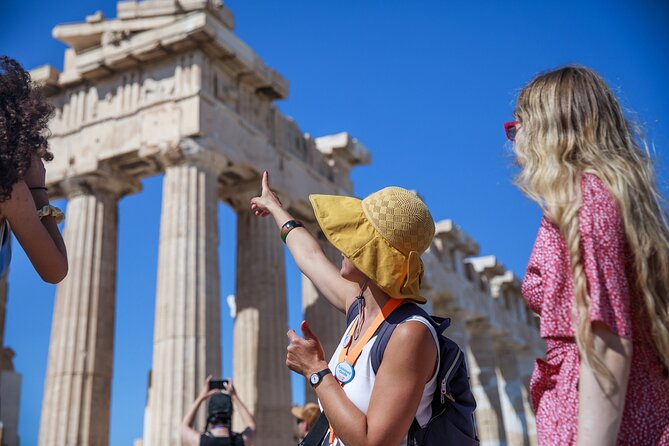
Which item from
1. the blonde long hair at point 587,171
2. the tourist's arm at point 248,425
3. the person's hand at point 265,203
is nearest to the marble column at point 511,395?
the tourist's arm at point 248,425

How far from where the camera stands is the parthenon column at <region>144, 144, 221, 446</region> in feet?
49.6

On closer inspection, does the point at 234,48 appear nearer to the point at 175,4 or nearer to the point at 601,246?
the point at 175,4

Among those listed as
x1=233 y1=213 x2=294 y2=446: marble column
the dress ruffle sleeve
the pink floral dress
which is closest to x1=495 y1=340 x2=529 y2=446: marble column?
x1=233 y1=213 x2=294 y2=446: marble column

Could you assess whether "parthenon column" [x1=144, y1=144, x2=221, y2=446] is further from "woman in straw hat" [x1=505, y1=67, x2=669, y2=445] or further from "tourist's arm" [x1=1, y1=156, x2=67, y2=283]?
"woman in straw hat" [x1=505, y1=67, x2=669, y2=445]

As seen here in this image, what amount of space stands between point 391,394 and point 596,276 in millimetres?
998

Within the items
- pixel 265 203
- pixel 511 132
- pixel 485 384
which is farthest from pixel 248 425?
pixel 485 384

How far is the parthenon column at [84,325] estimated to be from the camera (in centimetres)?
1642

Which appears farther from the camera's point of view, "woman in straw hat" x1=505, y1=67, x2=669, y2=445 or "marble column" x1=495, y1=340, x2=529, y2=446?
"marble column" x1=495, y1=340, x2=529, y2=446

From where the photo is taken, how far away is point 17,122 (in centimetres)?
386

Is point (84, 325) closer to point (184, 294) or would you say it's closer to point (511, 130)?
point (184, 294)

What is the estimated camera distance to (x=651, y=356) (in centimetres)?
264

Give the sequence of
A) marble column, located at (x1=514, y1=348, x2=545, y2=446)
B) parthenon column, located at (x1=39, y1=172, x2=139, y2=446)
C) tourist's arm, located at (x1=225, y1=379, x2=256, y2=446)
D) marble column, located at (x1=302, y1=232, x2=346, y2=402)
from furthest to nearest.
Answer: marble column, located at (x1=514, y1=348, x2=545, y2=446) → marble column, located at (x1=302, y1=232, x2=346, y2=402) → parthenon column, located at (x1=39, y1=172, x2=139, y2=446) → tourist's arm, located at (x1=225, y1=379, x2=256, y2=446)

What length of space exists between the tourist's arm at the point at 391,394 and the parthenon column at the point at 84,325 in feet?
48.0

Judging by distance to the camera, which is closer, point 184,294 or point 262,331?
point 184,294
